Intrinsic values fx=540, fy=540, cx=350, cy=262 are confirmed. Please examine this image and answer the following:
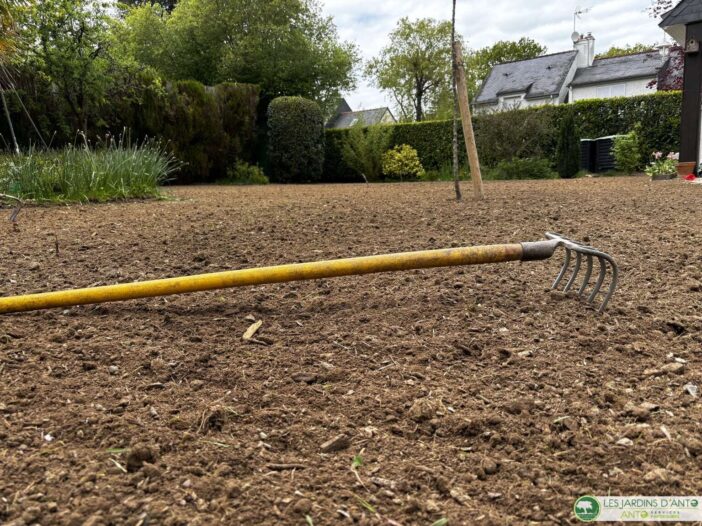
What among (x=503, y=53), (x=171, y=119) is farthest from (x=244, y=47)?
(x=503, y=53)

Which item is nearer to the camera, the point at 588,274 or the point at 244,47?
the point at 588,274

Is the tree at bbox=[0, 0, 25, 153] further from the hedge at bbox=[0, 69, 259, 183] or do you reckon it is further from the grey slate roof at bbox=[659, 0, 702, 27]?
the grey slate roof at bbox=[659, 0, 702, 27]

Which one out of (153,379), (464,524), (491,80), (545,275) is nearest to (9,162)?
(153,379)

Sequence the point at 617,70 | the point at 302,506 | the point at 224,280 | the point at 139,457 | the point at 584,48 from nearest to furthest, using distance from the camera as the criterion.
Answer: the point at 302,506, the point at 139,457, the point at 224,280, the point at 617,70, the point at 584,48

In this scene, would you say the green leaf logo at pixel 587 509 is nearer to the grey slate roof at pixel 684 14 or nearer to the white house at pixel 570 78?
the grey slate roof at pixel 684 14

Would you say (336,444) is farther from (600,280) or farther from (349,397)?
(600,280)

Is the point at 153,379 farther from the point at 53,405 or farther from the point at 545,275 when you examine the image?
the point at 545,275

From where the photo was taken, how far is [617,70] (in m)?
28.0

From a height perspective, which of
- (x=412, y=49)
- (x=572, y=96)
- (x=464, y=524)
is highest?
(x=412, y=49)

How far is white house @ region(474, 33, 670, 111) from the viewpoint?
27500mm

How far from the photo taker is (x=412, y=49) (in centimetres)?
3183

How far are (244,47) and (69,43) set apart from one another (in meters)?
10.2

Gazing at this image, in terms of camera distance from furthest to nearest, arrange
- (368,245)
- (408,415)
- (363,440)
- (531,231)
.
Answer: (531,231) → (368,245) → (408,415) → (363,440)

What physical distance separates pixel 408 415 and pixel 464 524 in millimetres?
405
